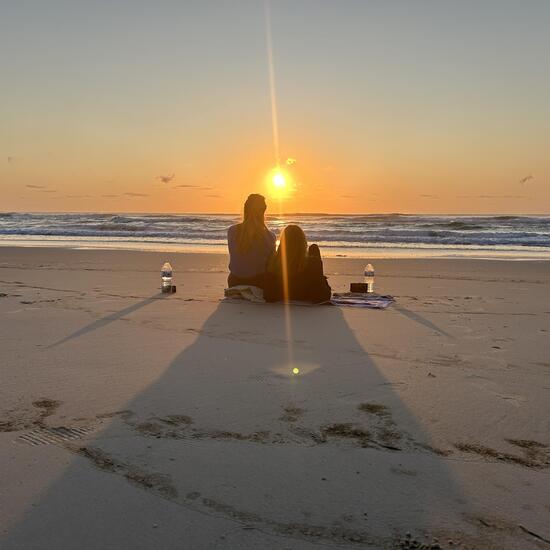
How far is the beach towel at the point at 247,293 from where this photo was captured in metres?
7.98

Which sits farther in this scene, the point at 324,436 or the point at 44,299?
the point at 44,299

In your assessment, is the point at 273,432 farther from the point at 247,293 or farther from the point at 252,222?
the point at 252,222

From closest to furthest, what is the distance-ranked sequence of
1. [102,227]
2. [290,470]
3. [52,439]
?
[290,470] < [52,439] < [102,227]

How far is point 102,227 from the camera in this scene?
37812 mm

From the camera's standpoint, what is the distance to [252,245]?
8.09 meters

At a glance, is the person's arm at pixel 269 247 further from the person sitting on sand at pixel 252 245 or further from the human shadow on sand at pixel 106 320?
the human shadow on sand at pixel 106 320

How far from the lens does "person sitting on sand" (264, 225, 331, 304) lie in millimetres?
7680

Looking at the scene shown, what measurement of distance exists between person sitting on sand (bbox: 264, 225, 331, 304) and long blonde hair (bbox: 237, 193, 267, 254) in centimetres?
40

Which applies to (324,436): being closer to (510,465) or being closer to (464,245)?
(510,465)

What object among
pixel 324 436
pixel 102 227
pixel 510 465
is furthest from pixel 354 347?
pixel 102 227

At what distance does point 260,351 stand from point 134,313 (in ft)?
8.35

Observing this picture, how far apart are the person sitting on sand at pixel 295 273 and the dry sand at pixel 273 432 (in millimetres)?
1191

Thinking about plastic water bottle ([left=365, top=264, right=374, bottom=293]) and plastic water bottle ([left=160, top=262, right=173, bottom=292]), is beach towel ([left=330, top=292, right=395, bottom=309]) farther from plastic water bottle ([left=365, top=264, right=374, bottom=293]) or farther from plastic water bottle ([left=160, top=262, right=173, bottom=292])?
plastic water bottle ([left=160, top=262, right=173, bottom=292])

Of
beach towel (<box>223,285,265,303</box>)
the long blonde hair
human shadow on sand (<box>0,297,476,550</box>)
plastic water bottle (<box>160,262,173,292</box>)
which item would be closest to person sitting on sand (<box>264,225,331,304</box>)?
beach towel (<box>223,285,265,303</box>)
